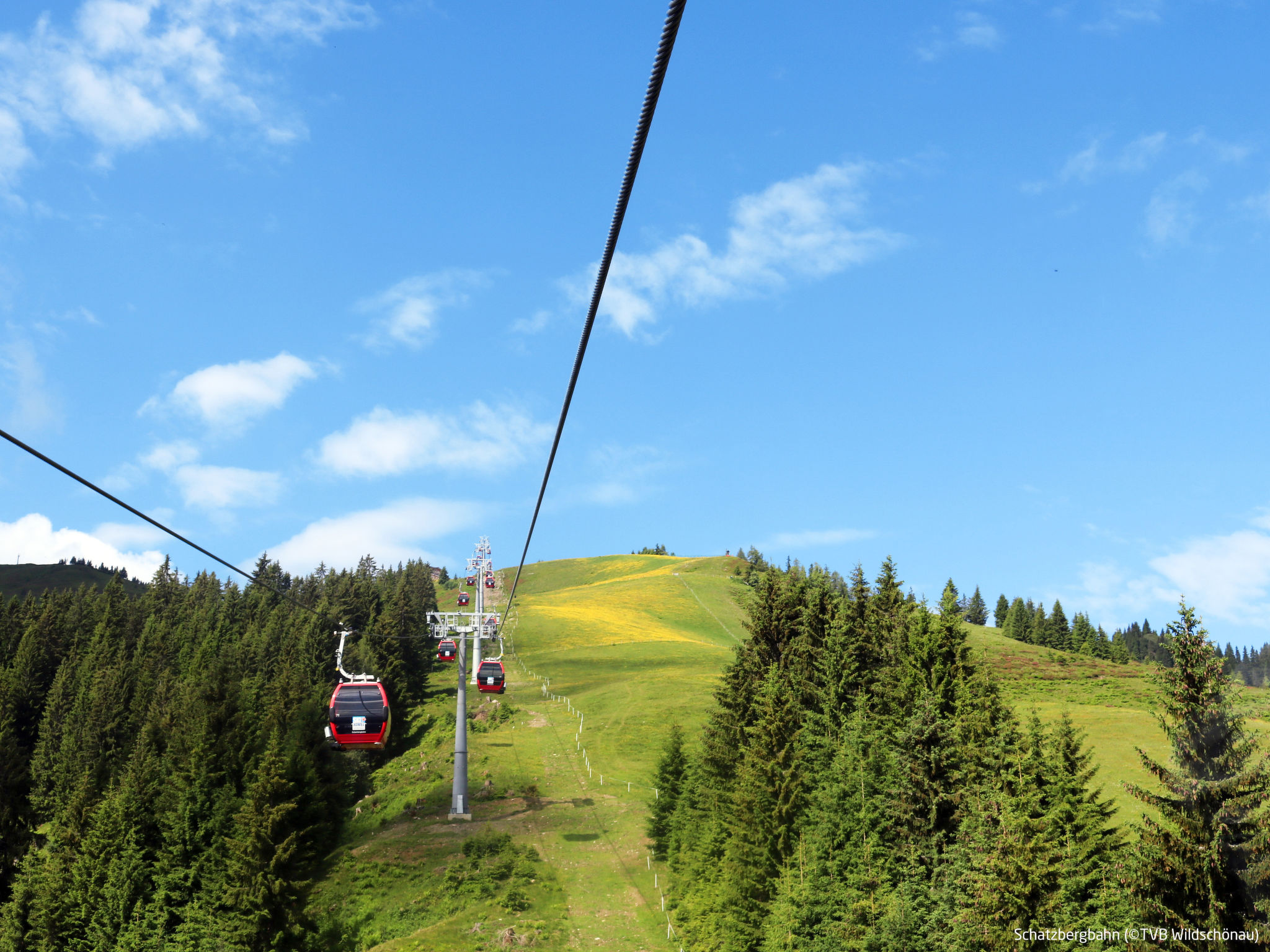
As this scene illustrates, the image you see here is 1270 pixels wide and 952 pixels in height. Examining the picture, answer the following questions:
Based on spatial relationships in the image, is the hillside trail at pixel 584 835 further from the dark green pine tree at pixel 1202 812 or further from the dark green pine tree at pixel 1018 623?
the dark green pine tree at pixel 1018 623

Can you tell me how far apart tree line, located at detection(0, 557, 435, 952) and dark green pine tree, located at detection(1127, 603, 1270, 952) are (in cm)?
2301

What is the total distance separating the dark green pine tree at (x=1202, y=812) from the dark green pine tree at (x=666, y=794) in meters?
31.3

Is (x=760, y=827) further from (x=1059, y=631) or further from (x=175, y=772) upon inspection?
(x=1059, y=631)

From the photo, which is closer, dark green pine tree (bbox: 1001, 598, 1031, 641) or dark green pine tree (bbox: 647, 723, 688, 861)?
dark green pine tree (bbox: 647, 723, 688, 861)

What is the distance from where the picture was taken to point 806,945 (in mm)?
32656

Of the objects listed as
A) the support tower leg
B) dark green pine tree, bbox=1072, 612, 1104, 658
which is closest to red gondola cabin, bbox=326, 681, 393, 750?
the support tower leg

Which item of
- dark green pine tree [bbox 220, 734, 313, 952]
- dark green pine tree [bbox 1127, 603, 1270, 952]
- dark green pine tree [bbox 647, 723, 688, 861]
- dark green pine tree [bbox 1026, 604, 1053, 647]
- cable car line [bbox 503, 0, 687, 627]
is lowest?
dark green pine tree [bbox 220, 734, 313, 952]

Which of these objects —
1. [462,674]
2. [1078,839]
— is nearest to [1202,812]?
[1078,839]

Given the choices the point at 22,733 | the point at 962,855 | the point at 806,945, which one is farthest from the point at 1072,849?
Answer: the point at 22,733

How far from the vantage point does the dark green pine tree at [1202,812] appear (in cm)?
2086

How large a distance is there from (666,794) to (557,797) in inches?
644

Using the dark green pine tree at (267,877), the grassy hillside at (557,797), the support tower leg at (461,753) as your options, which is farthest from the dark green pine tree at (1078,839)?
the dark green pine tree at (267,877)

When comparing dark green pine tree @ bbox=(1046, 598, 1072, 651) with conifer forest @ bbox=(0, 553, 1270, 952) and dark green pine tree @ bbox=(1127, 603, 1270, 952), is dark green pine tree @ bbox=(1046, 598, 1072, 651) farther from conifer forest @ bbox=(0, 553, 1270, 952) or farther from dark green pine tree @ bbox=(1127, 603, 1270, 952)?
dark green pine tree @ bbox=(1127, 603, 1270, 952)

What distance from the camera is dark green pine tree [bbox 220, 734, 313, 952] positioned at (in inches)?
1895
